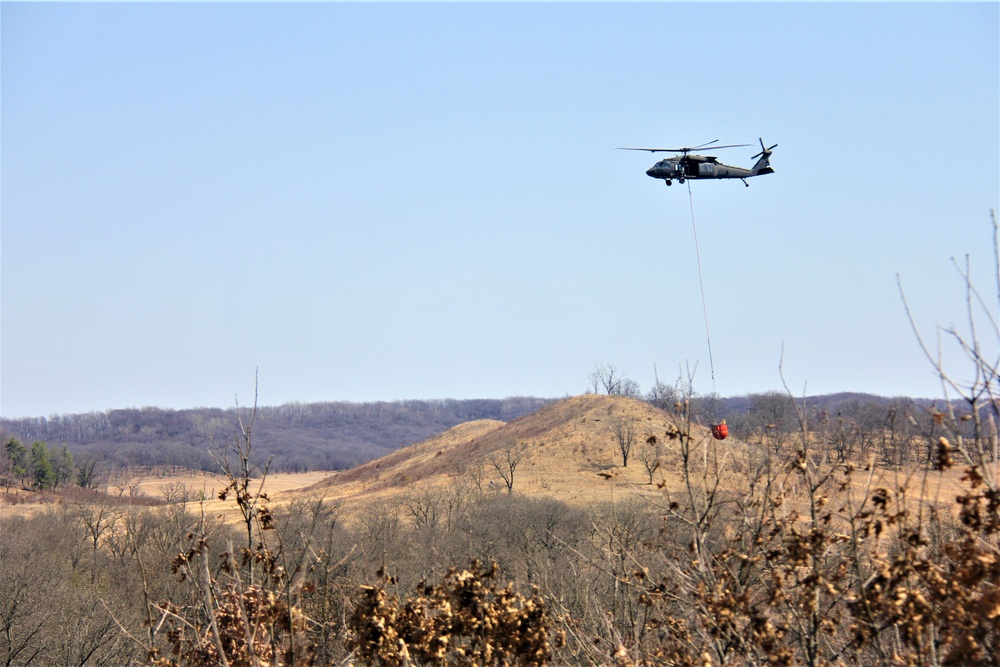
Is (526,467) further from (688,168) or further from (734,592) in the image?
(734,592)

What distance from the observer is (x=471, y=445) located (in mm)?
108438

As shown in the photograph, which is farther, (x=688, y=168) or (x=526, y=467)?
(x=526, y=467)

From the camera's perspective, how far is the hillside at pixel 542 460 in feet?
235

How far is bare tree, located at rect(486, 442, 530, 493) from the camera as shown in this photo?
77194 millimetres

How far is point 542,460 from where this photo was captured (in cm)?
8419

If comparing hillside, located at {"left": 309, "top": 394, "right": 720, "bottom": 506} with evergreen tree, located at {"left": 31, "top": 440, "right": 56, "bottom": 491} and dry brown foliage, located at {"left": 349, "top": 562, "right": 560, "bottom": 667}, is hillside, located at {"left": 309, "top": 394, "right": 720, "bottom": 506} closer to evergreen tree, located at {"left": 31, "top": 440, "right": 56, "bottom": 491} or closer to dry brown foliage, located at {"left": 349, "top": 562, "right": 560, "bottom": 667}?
evergreen tree, located at {"left": 31, "top": 440, "right": 56, "bottom": 491}

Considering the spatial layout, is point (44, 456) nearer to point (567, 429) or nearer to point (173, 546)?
point (567, 429)

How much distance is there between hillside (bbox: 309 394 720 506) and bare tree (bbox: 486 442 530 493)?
16 centimetres

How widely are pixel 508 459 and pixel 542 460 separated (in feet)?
18.6

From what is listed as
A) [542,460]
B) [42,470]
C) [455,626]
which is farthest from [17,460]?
[455,626]

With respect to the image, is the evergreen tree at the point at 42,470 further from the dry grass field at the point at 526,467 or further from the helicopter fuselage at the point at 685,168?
the helicopter fuselage at the point at 685,168

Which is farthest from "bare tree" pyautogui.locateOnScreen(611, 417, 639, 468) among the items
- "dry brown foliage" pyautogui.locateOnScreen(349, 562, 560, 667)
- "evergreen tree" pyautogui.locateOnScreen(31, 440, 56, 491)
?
"dry brown foliage" pyautogui.locateOnScreen(349, 562, 560, 667)

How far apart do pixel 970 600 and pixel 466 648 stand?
136 inches

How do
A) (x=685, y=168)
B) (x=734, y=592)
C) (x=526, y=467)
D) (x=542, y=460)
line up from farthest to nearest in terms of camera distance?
1. (x=542, y=460)
2. (x=526, y=467)
3. (x=685, y=168)
4. (x=734, y=592)
